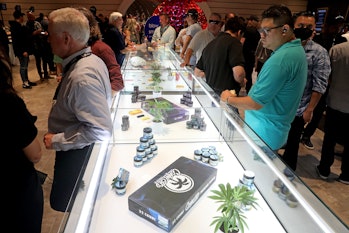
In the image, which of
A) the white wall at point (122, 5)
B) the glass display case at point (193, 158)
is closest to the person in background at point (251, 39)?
the glass display case at point (193, 158)

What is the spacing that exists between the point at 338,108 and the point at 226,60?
52.0 inches

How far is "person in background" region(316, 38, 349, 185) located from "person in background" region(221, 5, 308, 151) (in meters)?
1.28

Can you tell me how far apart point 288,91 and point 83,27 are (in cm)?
134

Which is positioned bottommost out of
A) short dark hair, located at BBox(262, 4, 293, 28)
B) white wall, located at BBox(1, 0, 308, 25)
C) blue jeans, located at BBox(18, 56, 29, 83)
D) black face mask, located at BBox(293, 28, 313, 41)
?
blue jeans, located at BBox(18, 56, 29, 83)

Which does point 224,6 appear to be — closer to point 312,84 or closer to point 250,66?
point 250,66

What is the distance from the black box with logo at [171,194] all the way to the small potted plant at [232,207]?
0.41 ft

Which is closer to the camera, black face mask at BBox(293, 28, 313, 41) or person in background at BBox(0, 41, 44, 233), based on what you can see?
person in background at BBox(0, 41, 44, 233)

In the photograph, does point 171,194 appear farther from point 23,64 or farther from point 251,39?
point 23,64

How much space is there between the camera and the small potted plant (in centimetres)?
102

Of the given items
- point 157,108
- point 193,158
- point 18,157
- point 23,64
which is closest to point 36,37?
point 23,64

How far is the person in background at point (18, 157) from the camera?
1069mm

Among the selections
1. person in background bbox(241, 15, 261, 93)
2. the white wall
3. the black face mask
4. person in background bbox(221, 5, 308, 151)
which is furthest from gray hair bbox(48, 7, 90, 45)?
the white wall

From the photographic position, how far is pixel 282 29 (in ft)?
5.65

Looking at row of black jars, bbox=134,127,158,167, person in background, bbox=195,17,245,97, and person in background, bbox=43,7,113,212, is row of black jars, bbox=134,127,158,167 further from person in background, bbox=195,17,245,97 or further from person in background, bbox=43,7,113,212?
person in background, bbox=195,17,245,97
